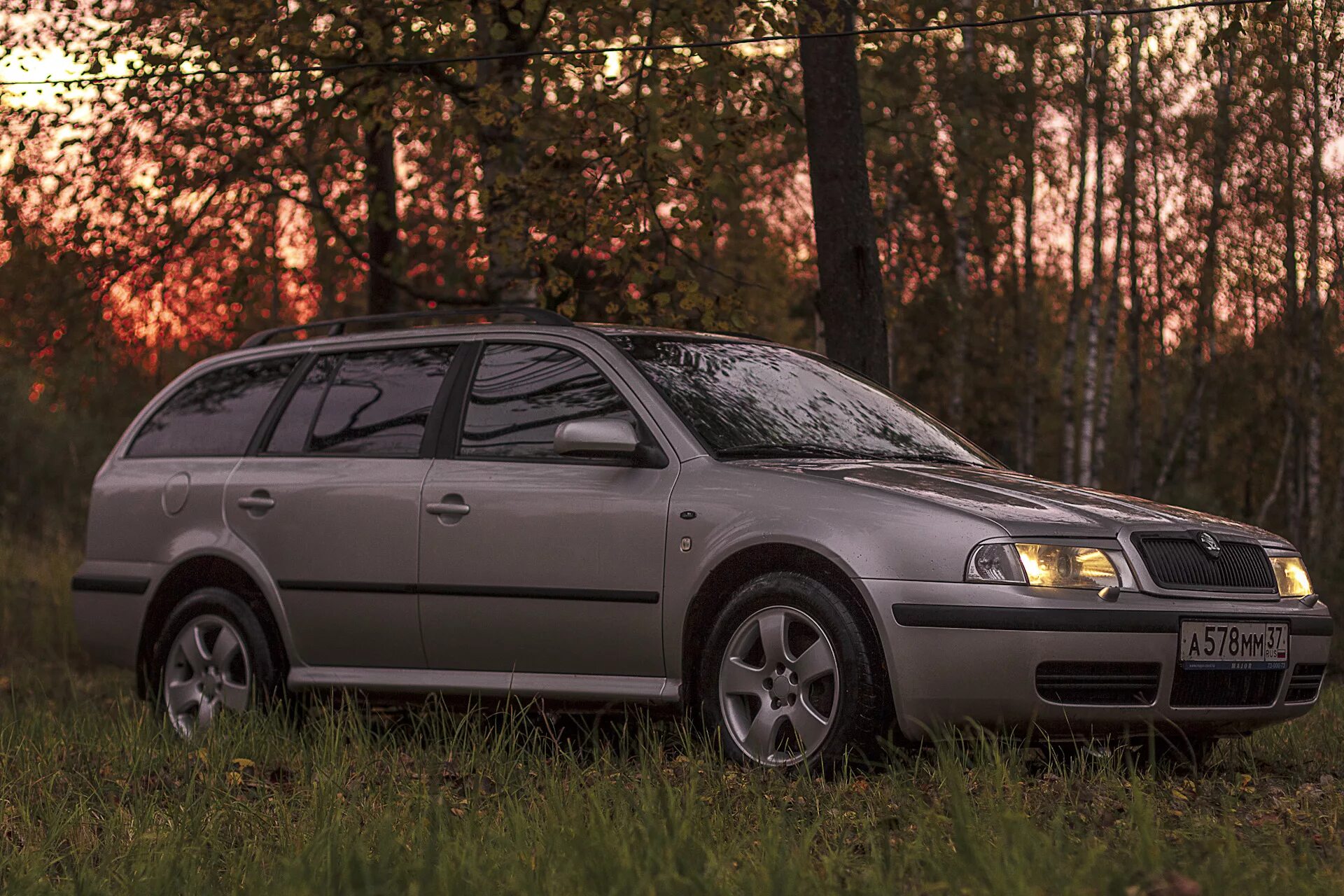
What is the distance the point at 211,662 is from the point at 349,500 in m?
1.16

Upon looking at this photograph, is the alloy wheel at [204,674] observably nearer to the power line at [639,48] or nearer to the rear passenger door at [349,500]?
the rear passenger door at [349,500]

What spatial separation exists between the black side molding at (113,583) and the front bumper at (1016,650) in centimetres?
395

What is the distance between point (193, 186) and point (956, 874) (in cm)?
1178

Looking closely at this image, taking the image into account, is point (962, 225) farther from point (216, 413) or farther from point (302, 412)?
point (302, 412)

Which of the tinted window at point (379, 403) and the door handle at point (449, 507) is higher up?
the tinted window at point (379, 403)

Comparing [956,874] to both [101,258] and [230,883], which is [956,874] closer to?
[230,883]

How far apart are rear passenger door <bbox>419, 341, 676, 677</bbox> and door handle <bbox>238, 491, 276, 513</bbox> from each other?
0.99 meters

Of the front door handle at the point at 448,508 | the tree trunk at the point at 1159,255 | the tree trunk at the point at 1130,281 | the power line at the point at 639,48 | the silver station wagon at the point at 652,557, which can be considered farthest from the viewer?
the tree trunk at the point at 1159,255

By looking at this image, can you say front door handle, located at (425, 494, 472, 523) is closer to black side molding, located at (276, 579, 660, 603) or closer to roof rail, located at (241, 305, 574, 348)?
black side molding, located at (276, 579, 660, 603)

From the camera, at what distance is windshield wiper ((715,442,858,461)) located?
605cm

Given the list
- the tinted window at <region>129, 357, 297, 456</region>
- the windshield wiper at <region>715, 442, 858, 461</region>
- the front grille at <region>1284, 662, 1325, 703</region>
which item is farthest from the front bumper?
the tinted window at <region>129, 357, 297, 456</region>

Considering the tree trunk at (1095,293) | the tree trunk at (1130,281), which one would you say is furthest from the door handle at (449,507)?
the tree trunk at (1130,281)

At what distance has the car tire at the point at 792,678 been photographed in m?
5.26

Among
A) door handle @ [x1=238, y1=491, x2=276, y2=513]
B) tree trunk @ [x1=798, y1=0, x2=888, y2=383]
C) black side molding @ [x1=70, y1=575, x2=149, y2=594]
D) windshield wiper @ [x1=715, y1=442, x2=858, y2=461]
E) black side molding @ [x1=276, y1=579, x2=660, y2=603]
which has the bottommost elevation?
black side molding @ [x1=70, y1=575, x2=149, y2=594]
